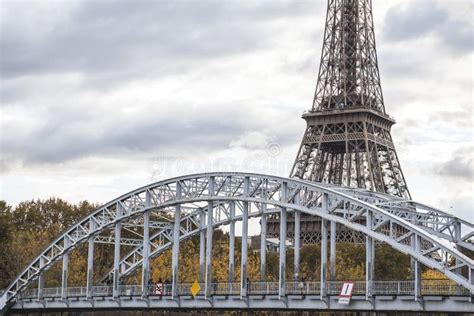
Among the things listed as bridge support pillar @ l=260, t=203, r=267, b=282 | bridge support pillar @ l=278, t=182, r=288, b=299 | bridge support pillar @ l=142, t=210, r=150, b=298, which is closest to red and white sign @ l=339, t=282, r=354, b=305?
bridge support pillar @ l=278, t=182, r=288, b=299

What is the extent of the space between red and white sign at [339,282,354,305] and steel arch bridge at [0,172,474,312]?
0.44 m

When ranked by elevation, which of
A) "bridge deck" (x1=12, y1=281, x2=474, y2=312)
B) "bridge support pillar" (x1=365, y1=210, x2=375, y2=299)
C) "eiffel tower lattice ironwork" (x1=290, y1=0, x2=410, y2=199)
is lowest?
"bridge deck" (x1=12, y1=281, x2=474, y2=312)

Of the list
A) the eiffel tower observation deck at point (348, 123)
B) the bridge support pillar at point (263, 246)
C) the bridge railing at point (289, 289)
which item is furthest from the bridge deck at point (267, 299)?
the eiffel tower observation deck at point (348, 123)

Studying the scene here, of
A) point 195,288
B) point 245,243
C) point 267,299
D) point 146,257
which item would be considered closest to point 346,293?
point 267,299

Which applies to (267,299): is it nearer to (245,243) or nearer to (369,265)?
(245,243)

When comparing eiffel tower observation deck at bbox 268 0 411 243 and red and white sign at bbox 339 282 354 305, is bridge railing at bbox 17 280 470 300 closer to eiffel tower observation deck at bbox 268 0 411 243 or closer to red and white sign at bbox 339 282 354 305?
red and white sign at bbox 339 282 354 305

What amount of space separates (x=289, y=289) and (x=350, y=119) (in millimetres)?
47263

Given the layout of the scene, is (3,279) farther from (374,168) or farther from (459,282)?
(459,282)

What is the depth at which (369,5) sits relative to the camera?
105 meters

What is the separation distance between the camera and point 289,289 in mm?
52438

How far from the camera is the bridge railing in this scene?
44.4 m

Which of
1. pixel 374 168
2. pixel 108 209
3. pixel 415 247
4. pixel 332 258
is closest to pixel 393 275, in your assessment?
pixel 374 168

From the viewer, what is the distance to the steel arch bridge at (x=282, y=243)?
4241 cm

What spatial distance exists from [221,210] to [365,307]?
14323 millimetres
